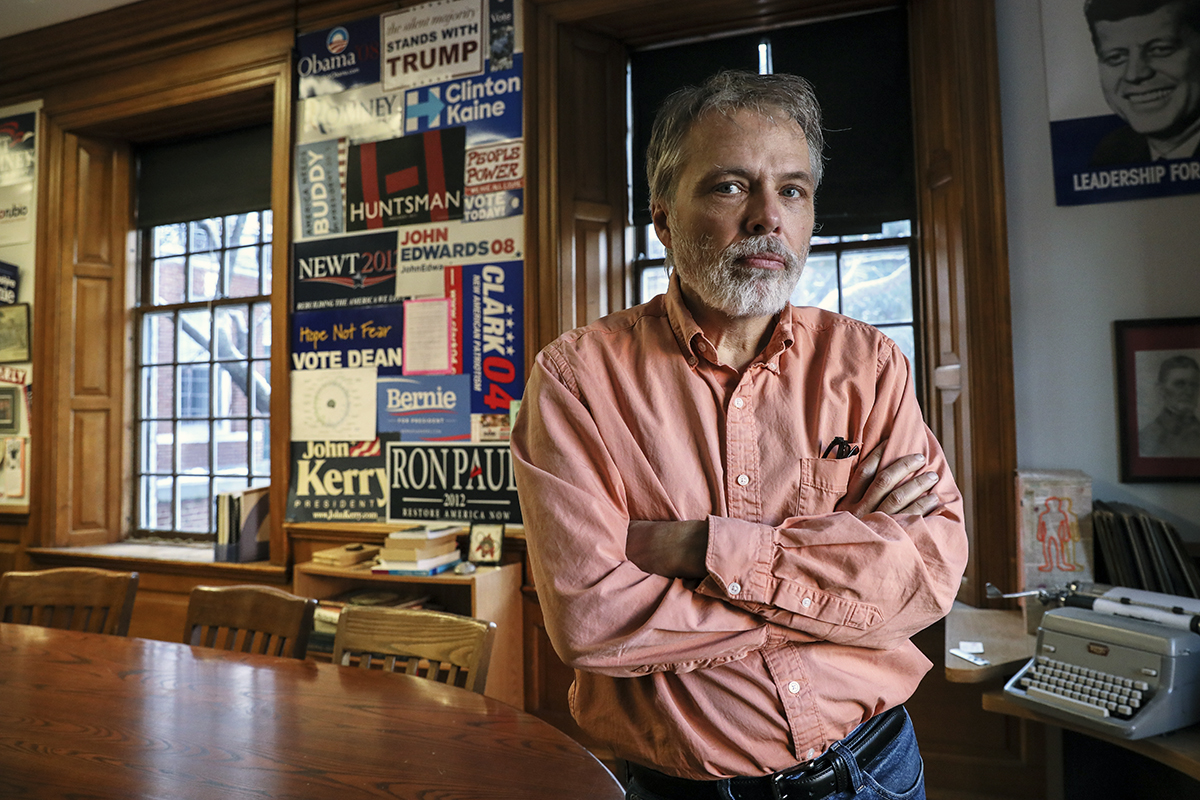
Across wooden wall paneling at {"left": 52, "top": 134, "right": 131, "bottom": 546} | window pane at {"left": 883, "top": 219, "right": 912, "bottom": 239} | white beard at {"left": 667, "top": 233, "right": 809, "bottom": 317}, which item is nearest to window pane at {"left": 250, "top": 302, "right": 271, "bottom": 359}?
wooden wall paneling at {"left": 52, "top": 134, "right": 131, "bottom": 546}

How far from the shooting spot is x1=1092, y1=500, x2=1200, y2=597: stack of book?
7.13ft

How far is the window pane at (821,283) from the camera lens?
3.09m

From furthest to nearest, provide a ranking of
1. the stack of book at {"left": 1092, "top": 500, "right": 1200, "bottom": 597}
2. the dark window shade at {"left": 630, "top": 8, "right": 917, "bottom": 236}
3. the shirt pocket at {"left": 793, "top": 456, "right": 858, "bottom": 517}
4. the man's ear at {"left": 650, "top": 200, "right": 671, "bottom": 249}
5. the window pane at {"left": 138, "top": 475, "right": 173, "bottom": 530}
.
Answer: the window pane at {"left": 138, "top": 475, "right": 173, "bottom": 530}
the dark window shade at {"left": 630, "top": 8, "right": 917, "bottom": 236}
the stack of book at {"left": 1092, "top": 500, "right": 1200, "bottom": 597}
the man's ear at {"left": 650, "top": 200, "right": 671, "bottom": 249}
the shirt pocket at {"left": 793, "top": 456, "right": 858, "bottom": 517}

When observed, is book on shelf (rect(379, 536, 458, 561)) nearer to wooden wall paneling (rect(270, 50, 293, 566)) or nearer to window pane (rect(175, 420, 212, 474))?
wooden wall paneling (rect(270, 50, 293, 566))

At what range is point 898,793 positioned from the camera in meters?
1.11

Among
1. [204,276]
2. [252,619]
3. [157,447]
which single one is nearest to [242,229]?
[204,276]

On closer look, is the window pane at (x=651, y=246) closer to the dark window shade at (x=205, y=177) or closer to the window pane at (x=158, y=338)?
the dark window shade at (x=205, y=177)

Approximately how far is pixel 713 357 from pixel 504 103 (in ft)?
8.04

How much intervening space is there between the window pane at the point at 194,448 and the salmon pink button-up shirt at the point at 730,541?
3619 millimetres

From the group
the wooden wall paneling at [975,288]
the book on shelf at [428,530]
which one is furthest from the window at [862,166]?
the book on shelf at [428,530]

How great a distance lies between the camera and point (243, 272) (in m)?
4.13

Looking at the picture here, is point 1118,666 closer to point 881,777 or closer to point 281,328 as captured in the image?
point 881,777

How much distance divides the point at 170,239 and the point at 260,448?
1.46 m

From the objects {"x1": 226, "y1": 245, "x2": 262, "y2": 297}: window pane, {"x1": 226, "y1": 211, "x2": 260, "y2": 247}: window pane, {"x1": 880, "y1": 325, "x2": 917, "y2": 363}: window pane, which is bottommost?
{"x1": 880, "y1": 325, "x2": 917, "y2": 363}: window pane
